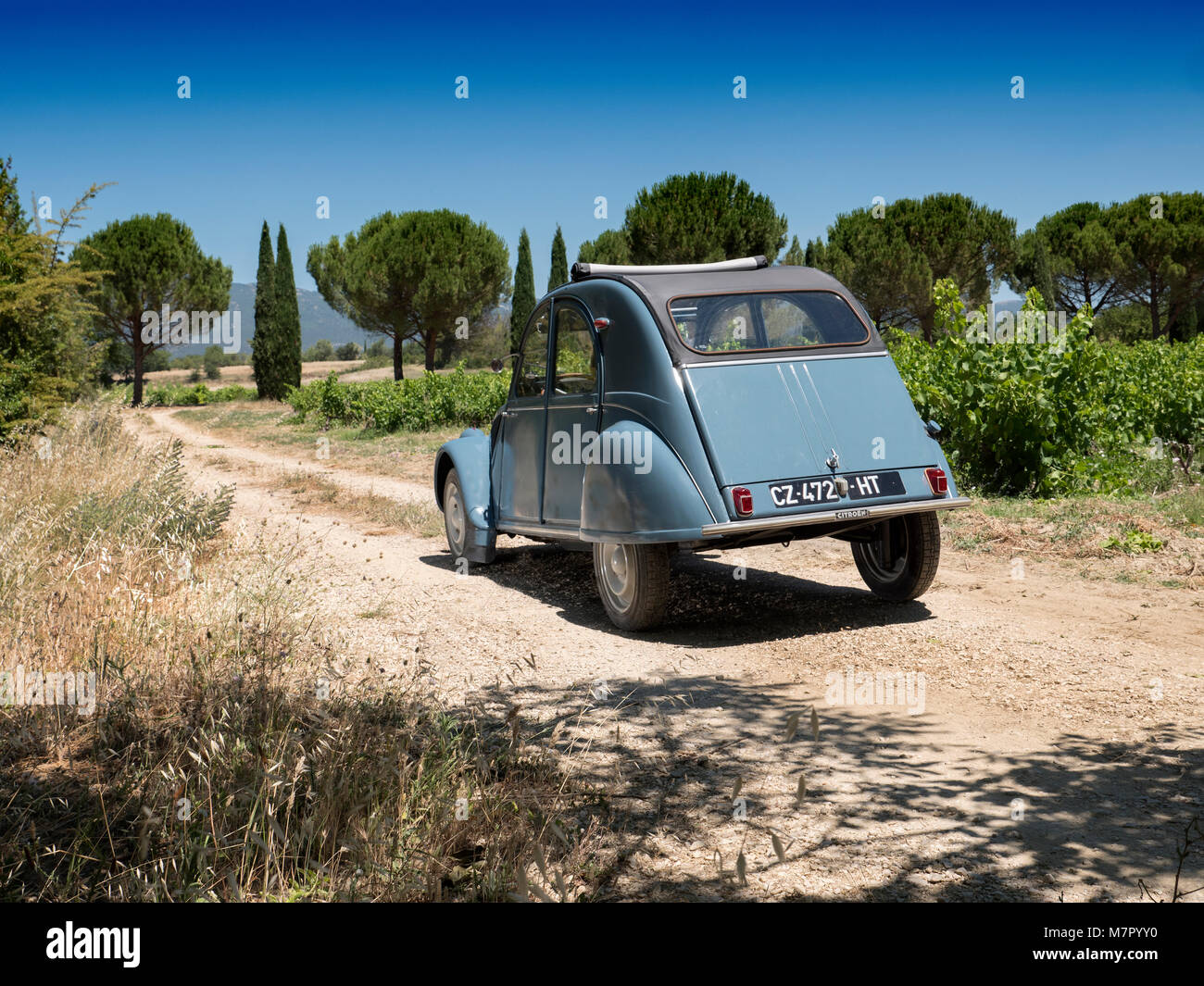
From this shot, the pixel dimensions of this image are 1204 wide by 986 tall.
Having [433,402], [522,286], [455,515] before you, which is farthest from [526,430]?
[522,286]

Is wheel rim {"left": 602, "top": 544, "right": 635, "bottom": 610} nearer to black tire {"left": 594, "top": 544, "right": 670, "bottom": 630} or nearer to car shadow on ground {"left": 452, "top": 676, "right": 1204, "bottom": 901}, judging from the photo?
black tire {"left": 594, "top": 544, "right": 670, "bottom": 630}

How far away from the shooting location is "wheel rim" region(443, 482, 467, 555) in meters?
8.69

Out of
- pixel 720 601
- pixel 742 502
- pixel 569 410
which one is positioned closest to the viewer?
pixel 742 502

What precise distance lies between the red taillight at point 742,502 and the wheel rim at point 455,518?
3.61 m

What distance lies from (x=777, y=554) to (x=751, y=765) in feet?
16.4

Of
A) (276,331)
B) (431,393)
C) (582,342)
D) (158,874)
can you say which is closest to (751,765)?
(158,874)

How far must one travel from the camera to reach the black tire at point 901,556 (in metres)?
6.36

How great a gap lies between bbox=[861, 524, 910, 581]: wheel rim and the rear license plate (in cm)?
86

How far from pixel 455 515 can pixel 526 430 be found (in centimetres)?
157

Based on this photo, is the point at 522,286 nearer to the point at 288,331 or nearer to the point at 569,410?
the point at 288,331

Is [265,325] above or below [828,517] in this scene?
above

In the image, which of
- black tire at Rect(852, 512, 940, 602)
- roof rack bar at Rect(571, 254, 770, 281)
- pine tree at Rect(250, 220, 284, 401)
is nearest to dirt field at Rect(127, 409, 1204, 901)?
black tire at Rect(852, 512, 940, 602)

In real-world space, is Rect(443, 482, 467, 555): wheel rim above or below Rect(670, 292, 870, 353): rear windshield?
below

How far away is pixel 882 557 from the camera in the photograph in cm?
693
